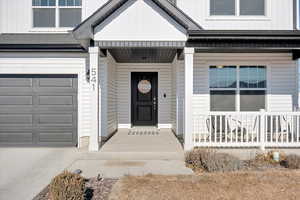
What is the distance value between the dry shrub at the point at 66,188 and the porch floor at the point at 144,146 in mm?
3005

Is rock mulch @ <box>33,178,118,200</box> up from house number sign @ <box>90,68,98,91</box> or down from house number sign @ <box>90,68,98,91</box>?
down

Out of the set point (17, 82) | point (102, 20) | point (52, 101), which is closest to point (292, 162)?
point (102, 20)

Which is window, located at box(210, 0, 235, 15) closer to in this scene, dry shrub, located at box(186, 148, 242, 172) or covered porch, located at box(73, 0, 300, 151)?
covered porch, located at box(73, 0, 300, 151)

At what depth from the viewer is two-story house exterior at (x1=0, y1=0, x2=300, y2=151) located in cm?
692

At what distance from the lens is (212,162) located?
5.50 metres

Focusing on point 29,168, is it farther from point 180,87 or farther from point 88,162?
point 180,87

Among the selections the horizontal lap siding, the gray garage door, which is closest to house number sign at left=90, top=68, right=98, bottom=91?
the gray garage door

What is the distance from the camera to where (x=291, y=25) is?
28.7 ft

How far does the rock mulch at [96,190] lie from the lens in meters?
4.18

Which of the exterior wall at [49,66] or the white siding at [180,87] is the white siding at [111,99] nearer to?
the exterior wall at [49,66]

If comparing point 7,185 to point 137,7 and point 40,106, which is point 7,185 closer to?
point 40,106

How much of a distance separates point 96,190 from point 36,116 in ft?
15.3

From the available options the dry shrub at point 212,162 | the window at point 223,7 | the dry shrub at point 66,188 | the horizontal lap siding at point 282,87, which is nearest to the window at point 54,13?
the window at point 223,7

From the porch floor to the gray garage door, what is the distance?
4.99 feet
